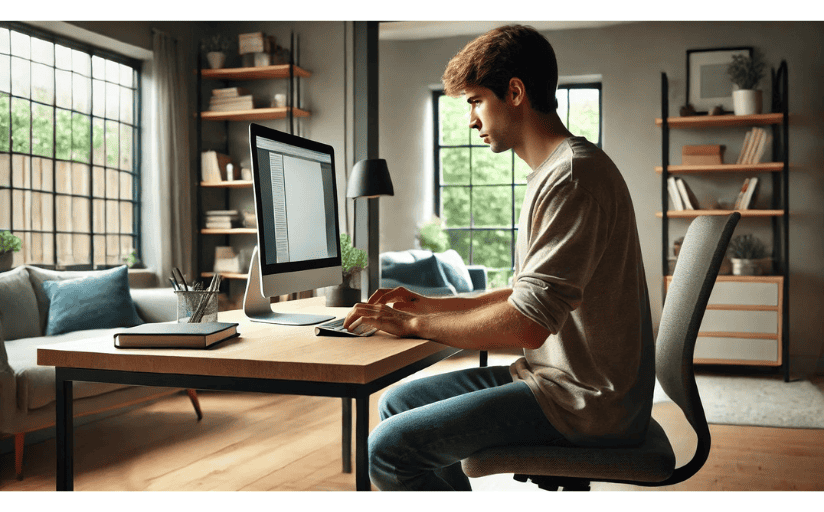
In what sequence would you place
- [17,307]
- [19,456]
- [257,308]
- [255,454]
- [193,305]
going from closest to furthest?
[193,305] → [257,308] → [19,456] → [255,454] → [17,307]

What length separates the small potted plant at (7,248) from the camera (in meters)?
3.65

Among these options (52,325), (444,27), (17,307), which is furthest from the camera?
(444,27)

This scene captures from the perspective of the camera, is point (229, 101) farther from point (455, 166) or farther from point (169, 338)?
point (169, 338)

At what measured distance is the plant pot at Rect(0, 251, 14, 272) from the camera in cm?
365

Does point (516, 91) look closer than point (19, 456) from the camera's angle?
Yes

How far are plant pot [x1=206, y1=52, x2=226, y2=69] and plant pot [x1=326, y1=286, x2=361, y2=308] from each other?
3.66m

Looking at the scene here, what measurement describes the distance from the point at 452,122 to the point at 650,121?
1.67 metres

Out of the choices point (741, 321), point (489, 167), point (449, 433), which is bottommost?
point (741, 321)

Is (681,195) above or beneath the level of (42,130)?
beneath

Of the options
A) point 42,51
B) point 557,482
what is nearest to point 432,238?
point 42,51

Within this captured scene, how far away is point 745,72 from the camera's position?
5.30 m
